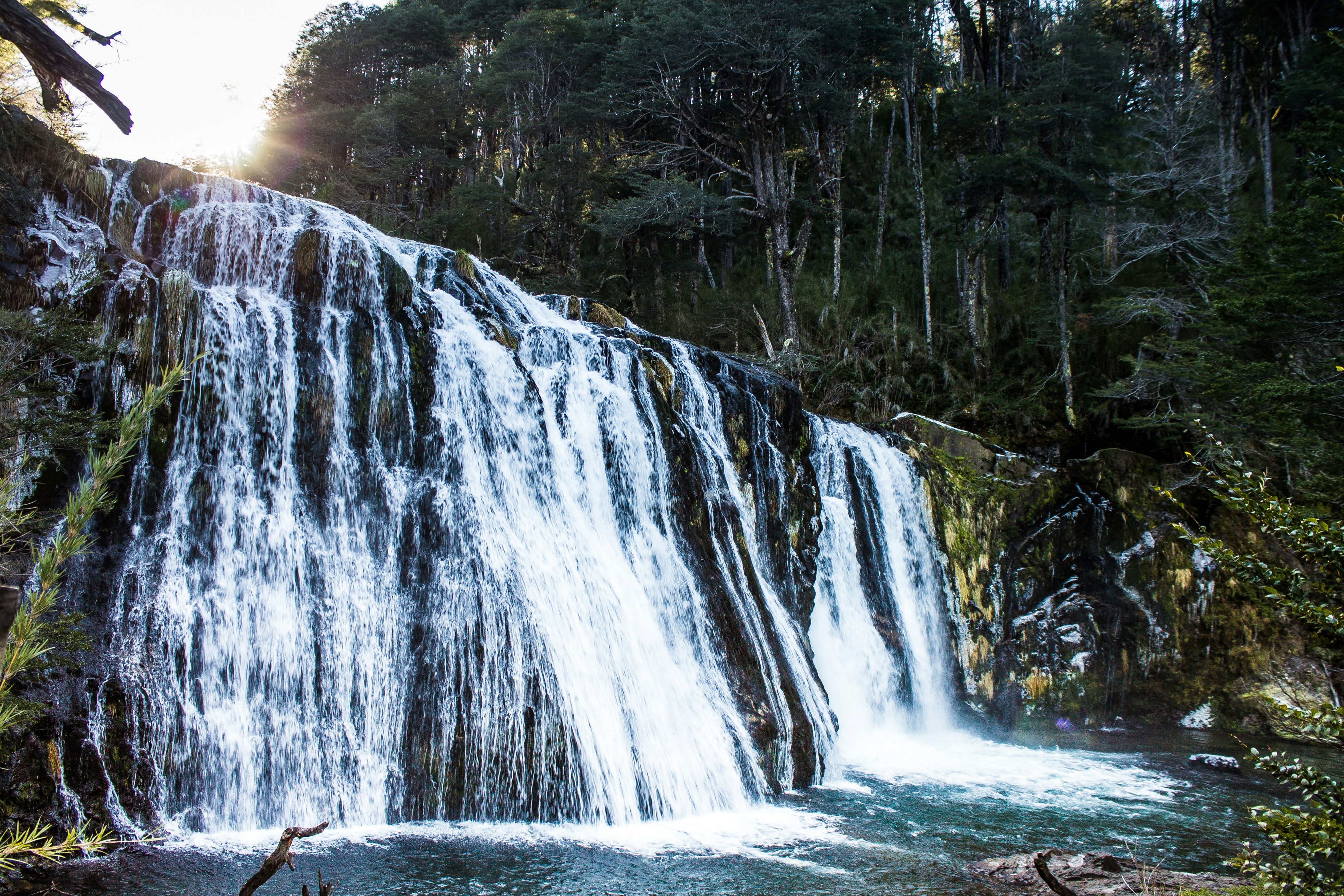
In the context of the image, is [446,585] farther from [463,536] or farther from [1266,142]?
[1266,142]

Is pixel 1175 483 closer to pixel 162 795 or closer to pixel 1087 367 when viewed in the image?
pixel 1087 367

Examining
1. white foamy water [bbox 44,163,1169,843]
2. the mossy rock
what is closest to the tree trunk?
the mossy rock

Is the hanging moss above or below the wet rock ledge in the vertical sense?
above

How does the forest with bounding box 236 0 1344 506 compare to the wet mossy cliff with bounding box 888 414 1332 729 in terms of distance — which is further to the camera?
the forest with bounding box 236 0 1344 506

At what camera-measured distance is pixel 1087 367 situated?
22812 mm

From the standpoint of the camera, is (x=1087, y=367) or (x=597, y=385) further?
(x=1087, y=367)

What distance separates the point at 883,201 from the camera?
1146 inches

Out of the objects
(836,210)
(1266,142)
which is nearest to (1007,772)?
(836,210)

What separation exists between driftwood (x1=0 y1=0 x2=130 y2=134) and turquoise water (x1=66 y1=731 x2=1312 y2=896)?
18.2 ft

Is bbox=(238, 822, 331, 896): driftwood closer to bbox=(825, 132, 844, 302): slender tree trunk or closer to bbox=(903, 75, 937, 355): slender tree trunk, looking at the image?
bbox=(903, 75, 937, 355): slender tree trunk

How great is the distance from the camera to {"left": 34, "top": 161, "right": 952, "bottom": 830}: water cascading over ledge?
8133mm

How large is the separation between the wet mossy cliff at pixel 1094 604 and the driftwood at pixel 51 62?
15.6 metres

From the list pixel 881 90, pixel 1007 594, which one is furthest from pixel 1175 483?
pixel 881 90

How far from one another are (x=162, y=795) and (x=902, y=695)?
11577mm
